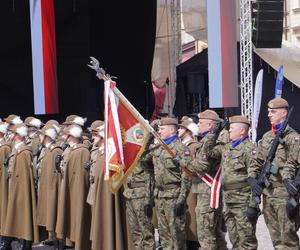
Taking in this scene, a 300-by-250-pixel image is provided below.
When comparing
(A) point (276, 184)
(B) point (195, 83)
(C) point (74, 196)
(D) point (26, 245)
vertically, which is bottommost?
(D) point (26, 245)

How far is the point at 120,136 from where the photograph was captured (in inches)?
313

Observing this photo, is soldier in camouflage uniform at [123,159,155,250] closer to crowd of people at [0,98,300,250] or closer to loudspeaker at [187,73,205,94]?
crowd of people at [0,98,300,250]

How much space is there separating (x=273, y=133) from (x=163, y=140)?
170 cm

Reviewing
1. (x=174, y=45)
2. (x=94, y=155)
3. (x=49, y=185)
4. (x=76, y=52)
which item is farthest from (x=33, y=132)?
(x=174, y=45)

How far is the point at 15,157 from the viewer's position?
966cm

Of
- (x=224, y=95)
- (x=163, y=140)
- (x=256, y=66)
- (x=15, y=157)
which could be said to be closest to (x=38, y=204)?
(x=15, y=157)

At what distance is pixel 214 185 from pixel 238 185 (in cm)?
39

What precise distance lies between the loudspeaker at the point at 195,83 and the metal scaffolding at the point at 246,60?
11.1 feet

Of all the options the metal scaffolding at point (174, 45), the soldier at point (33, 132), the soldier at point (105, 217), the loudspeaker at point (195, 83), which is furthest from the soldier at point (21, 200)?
the metal scaffolding at point (174, 45)

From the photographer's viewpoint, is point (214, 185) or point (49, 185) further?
point (49, 185)

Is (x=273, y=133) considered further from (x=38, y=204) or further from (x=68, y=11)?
(x=68, y=11)

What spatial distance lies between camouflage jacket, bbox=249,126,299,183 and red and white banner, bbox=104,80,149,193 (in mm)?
1588

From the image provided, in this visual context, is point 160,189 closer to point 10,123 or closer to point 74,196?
point 74,196

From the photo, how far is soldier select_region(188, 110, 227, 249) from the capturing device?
736cm
